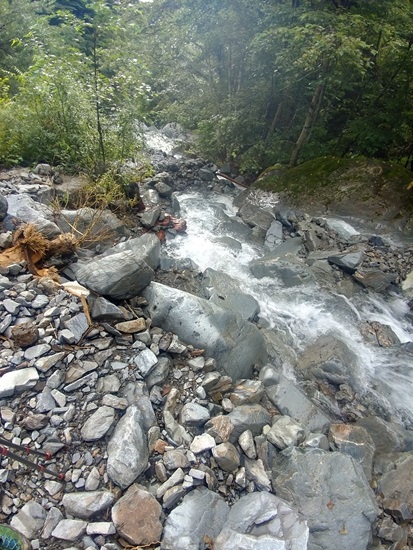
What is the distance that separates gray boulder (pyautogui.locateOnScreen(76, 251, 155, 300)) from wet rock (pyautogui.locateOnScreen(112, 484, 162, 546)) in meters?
2.03

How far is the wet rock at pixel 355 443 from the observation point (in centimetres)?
362

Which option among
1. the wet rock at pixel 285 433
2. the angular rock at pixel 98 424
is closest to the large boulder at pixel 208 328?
the wet rock at pixel 285 433

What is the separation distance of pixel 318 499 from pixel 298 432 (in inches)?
23.9

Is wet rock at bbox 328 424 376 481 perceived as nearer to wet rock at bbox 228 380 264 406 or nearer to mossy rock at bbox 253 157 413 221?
wet rock at bbox 228 380 264 406

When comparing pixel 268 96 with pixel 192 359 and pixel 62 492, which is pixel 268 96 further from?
pixel 62 492

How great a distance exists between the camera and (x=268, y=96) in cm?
1084

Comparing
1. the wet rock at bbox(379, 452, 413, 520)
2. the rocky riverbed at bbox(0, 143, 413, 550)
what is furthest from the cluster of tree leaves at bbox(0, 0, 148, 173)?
the wet rock at bbox(379, 452, 413, 520)

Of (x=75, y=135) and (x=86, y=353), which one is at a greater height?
(x=75, y=135)

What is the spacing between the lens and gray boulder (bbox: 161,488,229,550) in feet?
8.04

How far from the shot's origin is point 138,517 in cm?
250

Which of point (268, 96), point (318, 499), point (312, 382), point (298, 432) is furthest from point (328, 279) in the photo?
point (268, 96)

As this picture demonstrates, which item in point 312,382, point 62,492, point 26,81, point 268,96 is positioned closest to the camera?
point 62,492

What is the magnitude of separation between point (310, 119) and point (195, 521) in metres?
10.0

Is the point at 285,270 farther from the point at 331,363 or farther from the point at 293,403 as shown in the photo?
the point at 293,403
